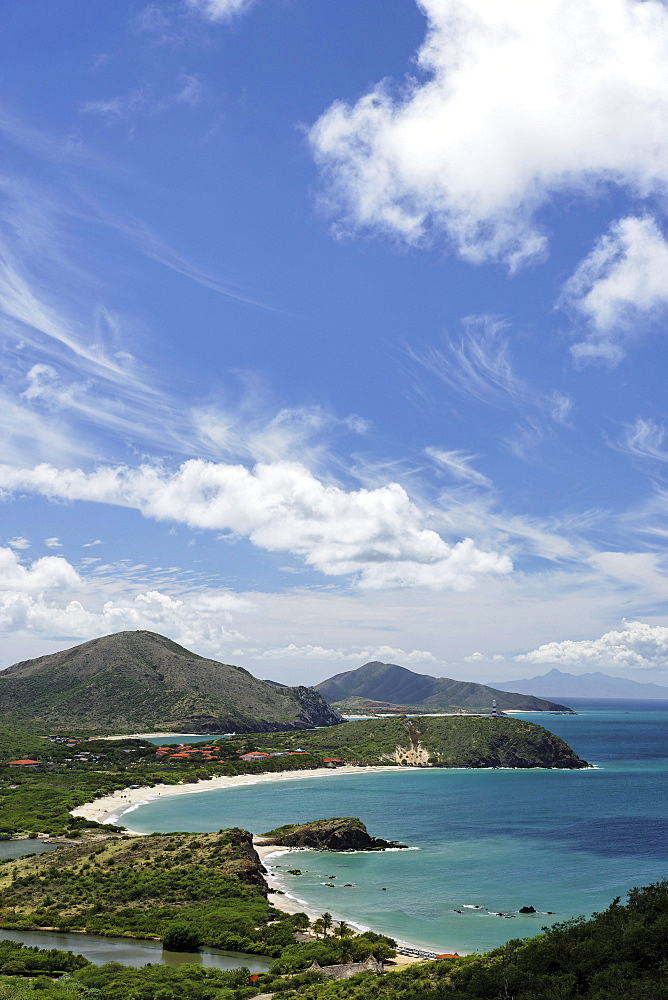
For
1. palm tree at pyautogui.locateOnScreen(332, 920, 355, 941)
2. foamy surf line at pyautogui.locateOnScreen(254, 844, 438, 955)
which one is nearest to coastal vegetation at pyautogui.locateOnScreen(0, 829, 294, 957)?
foamy surf line at pyautogui.locateOnScreen(254, 844, 438, 955)

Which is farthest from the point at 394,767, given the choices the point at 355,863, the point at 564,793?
the point at 355,863

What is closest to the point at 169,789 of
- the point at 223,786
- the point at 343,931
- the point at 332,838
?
the point at 223,786

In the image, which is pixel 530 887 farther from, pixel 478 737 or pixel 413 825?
pixel 478 737

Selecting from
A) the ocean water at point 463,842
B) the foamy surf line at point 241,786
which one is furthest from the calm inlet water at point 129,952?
the ocean water at point 463,842

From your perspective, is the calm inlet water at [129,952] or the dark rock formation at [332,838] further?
the dark rock formation at [332,838]

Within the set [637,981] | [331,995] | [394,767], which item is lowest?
[394,767]

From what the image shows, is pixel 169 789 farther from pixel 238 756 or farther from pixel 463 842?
pixel 463 842

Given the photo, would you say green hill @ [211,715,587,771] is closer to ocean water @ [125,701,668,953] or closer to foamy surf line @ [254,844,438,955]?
ocean water @ [125,701,668,953]

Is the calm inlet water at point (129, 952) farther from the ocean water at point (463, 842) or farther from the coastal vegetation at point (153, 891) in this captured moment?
the ocean water at point (463, 842)
